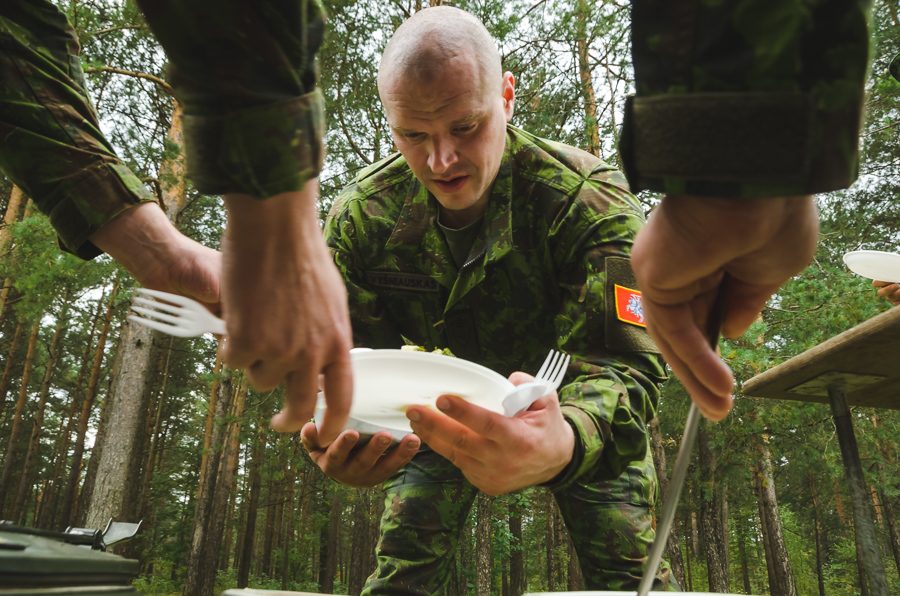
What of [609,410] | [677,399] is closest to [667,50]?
[609,410]

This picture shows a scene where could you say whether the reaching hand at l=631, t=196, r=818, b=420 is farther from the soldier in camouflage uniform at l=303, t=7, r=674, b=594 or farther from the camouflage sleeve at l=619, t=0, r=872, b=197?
the soldier in camouflage uniform at l=303, t=7, r=674, b=594

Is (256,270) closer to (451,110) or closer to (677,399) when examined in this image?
(451,110)

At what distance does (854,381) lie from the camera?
9.48ft

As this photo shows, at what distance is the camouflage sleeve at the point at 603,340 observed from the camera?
174 centimetres

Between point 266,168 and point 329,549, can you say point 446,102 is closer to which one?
point 266,168

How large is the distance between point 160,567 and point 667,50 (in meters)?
24.3

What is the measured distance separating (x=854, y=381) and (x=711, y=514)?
10.4 m

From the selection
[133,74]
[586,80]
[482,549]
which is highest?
[586,80]

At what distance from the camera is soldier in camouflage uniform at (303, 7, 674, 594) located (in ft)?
6.12

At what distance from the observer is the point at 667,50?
27.5 inches

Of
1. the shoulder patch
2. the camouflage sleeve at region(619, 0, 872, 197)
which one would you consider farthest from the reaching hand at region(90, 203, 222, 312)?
the camouflage sleeve at region(619, 0, 872, 197)

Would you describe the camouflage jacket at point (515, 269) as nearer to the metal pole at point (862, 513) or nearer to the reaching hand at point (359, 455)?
the reaching hand at point (359, 455)

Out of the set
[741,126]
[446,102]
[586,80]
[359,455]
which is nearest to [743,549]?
[586,80]

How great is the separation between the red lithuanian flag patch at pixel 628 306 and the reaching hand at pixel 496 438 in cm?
58
